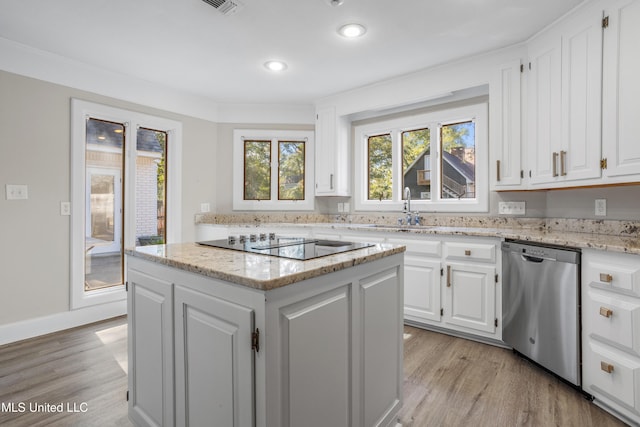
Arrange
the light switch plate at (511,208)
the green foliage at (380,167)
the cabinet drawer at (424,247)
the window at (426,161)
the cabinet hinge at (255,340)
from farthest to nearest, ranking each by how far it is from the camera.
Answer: the green foliage at (380,167) < the window at (426,161) < the light switch plate at (511,208) < the cabinet drawer at (424,247) < the cabinet hinge at (255,340)

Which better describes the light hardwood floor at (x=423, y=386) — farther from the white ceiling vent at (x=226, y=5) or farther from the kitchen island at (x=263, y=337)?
the white ceiling vent at (x=226, y=5)

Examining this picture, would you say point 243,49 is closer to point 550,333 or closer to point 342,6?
point 342,6

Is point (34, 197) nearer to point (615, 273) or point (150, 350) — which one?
point (150, 350)

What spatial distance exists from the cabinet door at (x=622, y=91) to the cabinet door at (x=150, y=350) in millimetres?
2614

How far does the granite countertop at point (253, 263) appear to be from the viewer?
1011 mm

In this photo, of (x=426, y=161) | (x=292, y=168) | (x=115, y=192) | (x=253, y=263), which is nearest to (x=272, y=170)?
(x=292, y=168)

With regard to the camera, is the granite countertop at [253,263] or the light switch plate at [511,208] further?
the light switch plate at [511,208]

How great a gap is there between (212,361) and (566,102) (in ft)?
9.12

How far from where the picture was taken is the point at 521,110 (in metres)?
2.69

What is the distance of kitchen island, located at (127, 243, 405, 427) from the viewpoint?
1.01m

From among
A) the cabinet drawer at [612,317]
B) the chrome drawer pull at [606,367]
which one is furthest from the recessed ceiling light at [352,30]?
the chrome drawer pull at [606,367]

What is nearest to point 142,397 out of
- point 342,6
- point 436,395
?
point 436,395

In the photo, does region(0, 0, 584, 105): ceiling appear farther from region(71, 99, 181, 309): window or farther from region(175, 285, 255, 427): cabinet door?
region(175, 285, 255, 427): cabinet door

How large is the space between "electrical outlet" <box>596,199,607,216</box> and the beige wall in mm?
4481
